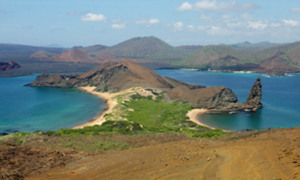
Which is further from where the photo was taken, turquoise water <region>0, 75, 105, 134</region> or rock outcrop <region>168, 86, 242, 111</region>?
rock outcrop <region>168, 86, 242, 111</region>

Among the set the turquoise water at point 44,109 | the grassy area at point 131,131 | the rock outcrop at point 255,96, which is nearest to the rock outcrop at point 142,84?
the rock outcrop at point 255,96

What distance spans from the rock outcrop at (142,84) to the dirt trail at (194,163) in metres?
Answer: 54.4

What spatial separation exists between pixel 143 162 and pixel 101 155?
7993 millimetres

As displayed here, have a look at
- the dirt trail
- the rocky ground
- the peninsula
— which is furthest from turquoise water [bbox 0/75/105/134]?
the dirt trail

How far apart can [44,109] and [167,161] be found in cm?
7153

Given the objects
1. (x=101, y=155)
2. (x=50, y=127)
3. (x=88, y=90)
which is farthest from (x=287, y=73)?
(x=101, y=155)

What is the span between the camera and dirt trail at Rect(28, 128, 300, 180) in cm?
1920

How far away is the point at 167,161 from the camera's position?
25.0 metres

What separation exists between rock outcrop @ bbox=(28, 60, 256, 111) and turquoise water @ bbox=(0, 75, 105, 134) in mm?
13326

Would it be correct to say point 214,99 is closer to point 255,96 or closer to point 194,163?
point 255,96

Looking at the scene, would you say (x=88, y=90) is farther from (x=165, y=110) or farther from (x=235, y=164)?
(x=235, y=164)

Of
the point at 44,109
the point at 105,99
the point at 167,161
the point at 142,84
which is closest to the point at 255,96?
the point at 142,84

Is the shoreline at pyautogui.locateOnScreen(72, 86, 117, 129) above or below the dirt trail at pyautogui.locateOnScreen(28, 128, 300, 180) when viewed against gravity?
below

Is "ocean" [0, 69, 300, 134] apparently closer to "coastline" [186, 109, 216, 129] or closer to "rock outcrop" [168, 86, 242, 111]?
"coastline" [186, 109, 216, 129]
